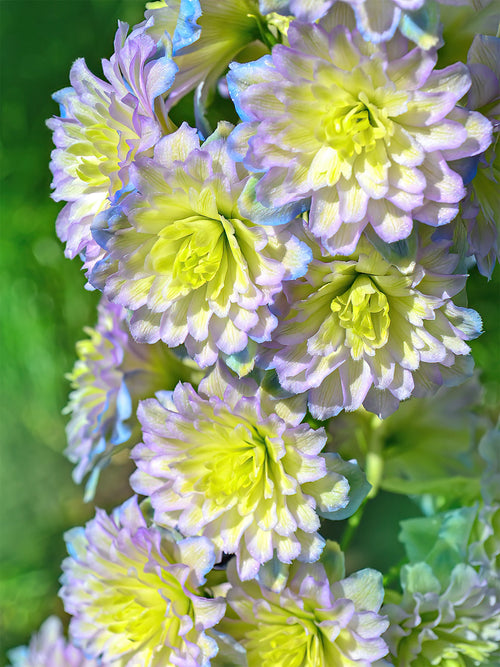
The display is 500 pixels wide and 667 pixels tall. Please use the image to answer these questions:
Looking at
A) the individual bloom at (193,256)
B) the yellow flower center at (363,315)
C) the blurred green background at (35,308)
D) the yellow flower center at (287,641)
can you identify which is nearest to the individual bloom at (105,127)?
the individual bloom at (193,256)

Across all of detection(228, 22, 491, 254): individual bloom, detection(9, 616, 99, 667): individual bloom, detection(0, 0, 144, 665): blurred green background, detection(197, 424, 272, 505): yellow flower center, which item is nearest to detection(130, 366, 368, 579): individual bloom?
detection(197, 424, 272, 505): yellow flower center

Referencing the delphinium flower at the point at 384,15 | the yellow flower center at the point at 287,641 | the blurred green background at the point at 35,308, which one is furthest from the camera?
the blurred green background at the point at 35,308

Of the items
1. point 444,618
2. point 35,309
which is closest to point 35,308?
point 35,309

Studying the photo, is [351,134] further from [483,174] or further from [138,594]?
[138,594]

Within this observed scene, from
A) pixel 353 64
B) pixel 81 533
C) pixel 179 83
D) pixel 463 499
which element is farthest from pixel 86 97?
pixel 463 499

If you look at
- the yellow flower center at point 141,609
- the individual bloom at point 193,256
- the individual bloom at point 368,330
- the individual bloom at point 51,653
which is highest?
the individual bloom at point 193,256

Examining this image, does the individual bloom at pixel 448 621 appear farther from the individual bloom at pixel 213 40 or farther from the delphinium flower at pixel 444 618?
the individual bloom at pixel 213 40

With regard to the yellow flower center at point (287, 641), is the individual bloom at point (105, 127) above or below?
above
